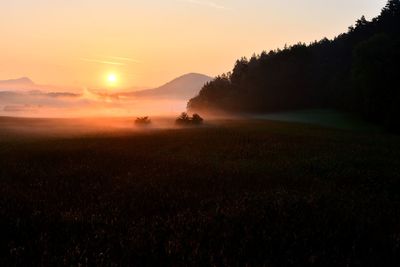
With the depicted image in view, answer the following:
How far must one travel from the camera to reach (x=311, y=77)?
87812 mm

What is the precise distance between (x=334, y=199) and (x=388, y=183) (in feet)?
13.1

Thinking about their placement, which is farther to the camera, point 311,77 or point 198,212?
point 311,77

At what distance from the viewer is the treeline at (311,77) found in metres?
63.4

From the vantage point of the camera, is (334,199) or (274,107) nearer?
(334,199)

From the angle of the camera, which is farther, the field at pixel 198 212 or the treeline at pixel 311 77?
the treeline at pixel 311 77

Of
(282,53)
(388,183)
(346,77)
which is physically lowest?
(388,183)

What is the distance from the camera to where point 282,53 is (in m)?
92.2

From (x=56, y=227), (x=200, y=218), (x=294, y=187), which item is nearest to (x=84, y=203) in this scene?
(x=56, y=227)

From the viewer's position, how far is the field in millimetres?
7325

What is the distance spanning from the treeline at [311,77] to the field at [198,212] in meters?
46.1

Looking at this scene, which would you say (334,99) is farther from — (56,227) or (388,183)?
(56,227)

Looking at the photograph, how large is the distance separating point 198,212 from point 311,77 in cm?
8165

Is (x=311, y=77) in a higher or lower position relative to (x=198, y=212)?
higher

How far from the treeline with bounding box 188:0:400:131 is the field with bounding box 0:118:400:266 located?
46.1 meters
